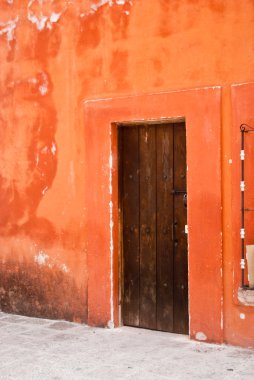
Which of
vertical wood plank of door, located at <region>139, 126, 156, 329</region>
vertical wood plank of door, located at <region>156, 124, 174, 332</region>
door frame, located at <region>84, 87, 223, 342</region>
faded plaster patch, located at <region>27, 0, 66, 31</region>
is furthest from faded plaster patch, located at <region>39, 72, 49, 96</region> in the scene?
vertical wood plank of door, located at <region>156, 124, 174, 332</region>

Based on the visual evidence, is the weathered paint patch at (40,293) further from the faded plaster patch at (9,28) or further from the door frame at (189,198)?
the faded plaster patch at (9,28)

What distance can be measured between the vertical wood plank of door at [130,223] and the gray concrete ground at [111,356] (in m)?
0.29

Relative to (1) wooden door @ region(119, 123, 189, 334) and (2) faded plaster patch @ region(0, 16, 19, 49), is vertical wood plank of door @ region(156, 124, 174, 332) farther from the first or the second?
(2) faded plaster patch @ region(0, 16, 19, 49)

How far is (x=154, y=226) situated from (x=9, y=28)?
3.15 metres

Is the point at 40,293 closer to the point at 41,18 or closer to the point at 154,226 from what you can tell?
the point at 154,226

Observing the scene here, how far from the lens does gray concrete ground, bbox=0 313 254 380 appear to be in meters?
4.94

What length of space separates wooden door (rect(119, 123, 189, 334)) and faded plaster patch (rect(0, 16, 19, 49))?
1.98m

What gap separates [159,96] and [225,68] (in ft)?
2.47

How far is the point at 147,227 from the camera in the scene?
6449 mm

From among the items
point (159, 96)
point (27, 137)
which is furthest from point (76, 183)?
point (159, 96)

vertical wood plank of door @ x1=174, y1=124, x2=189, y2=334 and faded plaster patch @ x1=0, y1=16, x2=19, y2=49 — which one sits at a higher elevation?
faded plaster patch @ x1=0, y1=16, x2=19, y2=49

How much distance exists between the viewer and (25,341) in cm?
605

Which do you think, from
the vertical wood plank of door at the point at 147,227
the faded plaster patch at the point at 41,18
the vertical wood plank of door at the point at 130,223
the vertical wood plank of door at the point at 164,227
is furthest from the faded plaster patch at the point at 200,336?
the faded plaster patch at the point at 41,18

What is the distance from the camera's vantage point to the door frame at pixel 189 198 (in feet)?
18.8
